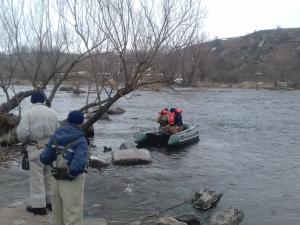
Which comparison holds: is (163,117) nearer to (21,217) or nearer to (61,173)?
(21,217)

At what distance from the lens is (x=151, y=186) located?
11.5m

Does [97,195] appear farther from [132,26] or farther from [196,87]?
[196,87]

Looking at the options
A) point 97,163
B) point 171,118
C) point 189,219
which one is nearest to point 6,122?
point 97,163

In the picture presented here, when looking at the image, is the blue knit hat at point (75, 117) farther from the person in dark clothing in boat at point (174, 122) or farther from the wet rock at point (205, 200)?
the person in dark clothing in boat at point (174, 122)

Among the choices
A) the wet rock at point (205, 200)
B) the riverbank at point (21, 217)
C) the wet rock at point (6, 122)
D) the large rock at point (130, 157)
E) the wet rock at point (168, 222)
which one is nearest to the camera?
the riverbank at point (21, 217)

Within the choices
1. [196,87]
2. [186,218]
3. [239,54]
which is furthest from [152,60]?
[239,54]

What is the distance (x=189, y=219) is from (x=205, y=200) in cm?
134

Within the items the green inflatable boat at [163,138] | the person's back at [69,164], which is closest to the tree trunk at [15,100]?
the green inflatable boat at [163,138]

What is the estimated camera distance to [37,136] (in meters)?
6.46

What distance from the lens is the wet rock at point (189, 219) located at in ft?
27.9

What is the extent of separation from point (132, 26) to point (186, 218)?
21.5 ft

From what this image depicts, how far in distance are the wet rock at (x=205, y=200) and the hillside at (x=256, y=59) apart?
52.6 m

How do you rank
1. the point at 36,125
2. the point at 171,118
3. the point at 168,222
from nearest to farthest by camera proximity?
the point at 36,125 → the point at 168,222 → the point at 171,118

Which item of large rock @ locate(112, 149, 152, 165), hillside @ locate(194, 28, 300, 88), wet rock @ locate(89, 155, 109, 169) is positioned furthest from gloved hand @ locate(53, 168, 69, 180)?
hillside @ locate(194, 28, 300, 88)
